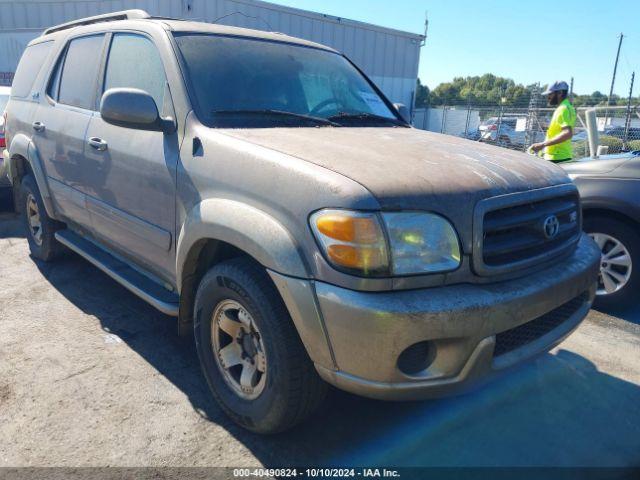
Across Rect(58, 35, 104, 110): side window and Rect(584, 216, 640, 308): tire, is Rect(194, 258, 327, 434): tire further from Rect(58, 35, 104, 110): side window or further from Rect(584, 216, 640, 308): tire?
Rect(584, 216, 640, 308): tire

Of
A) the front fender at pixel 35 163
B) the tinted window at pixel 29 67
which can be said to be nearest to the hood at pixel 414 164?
the front fender at pixel 35 163

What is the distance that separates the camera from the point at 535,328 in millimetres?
2260

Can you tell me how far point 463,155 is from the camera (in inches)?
94.7

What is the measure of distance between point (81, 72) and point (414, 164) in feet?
9.38

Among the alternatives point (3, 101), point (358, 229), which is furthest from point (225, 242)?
point (3, 101)

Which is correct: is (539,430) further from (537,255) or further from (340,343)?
(340,343)

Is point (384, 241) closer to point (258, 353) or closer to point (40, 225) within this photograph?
point (258, 353)

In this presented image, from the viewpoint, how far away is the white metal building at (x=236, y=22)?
13169 millimetres

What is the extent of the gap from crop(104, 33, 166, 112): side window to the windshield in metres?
0.21

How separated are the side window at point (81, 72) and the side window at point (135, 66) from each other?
228mm

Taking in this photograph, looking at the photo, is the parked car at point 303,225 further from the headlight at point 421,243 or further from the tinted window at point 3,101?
the tinted window at point 3,101

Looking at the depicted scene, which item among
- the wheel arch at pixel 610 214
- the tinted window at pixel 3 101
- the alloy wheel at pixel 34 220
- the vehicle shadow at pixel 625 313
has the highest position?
the tinted window at pixel 3 101

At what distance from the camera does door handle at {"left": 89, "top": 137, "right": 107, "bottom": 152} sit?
3125mm

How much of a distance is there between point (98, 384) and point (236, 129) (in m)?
1.64
